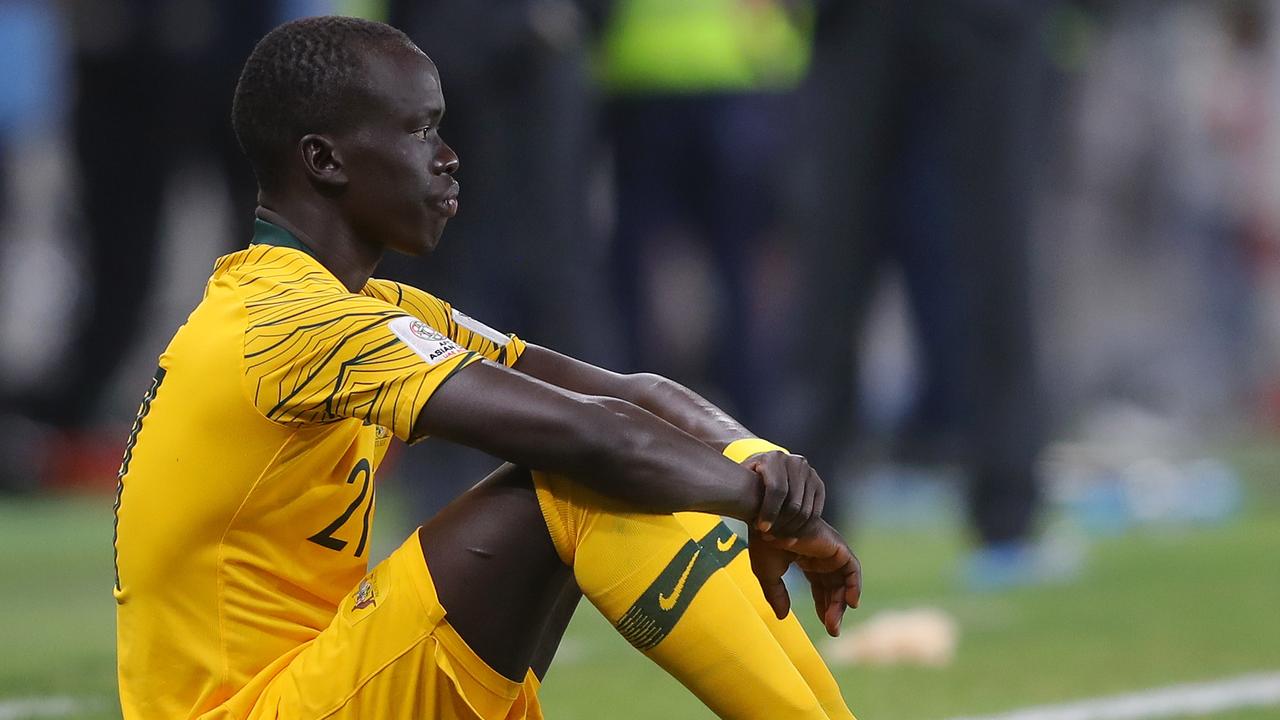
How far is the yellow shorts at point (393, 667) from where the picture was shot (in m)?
2.93

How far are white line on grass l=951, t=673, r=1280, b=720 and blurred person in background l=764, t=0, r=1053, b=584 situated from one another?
6.07 ft

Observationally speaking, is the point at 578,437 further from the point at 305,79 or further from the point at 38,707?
the point at 38,707

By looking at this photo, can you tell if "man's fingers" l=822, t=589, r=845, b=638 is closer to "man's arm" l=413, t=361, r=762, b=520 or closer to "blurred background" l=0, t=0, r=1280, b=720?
"man's arm" l=413, t=361, r=762, b=520

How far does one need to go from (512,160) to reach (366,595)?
4503mm

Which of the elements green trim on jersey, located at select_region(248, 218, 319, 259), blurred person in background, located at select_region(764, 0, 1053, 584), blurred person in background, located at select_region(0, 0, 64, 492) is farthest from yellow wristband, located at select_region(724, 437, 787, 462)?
blurred person in background, located at select_region(0, 0, 64, 492)

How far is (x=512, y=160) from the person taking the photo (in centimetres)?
737

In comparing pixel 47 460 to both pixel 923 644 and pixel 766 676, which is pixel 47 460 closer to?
pixel 923 644

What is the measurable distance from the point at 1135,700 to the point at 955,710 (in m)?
0.43

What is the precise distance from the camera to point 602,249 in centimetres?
959

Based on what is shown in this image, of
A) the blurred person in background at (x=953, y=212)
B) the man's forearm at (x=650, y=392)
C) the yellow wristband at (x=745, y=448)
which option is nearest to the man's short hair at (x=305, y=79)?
the man's forearm at (x=650, y=392)

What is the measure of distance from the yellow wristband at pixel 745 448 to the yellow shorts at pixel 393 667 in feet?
1.61

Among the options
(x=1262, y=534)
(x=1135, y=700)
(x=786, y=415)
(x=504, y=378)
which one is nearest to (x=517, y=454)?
(x=504, y=378)

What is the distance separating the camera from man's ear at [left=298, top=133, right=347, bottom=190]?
10.1 feet

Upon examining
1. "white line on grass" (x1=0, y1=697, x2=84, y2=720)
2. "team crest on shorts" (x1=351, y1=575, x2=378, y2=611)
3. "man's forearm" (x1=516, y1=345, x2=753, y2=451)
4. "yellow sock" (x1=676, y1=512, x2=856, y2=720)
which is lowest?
"white line on grass" (x1=0, y1=697, x2=84, y2=720)
